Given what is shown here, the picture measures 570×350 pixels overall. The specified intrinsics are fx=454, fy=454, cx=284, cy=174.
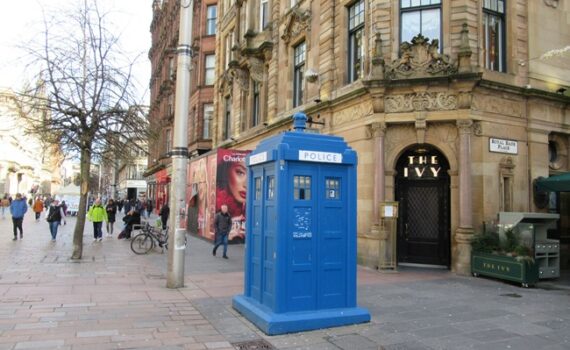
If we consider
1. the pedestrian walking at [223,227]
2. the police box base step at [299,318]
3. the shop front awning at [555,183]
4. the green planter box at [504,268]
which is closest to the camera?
the police box base step at [299,318]

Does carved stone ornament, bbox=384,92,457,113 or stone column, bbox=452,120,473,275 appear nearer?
stone column, bbox=452,120,473,275

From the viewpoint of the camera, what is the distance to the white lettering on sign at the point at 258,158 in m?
6.71

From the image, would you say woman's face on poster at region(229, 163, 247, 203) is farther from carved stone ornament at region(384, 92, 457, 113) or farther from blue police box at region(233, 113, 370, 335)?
blue police box at region(233, 113, 370, 335)

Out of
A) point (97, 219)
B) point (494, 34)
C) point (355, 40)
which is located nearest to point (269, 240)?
point (355, 40)

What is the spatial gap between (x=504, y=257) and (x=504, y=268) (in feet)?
0.89

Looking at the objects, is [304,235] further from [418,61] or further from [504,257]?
[418,61]

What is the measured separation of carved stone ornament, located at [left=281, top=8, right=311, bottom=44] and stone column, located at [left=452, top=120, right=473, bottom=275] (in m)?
7.91

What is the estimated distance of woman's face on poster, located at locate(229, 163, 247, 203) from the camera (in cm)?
1925

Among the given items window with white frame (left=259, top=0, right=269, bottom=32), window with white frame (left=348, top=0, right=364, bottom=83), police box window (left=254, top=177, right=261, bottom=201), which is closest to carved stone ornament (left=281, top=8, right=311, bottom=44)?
window with white frame (left=348, top=0, right=364, bottom=83)

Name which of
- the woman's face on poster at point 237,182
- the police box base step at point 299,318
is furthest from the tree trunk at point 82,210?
the police box base step at point 299,318

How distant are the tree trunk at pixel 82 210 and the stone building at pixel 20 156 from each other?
4.27ft

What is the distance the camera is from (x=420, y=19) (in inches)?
519

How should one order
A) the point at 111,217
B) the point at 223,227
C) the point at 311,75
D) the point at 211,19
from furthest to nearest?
the point at 211,19 < the point at 111,217 < the point at 311,75 < the point at 223,227

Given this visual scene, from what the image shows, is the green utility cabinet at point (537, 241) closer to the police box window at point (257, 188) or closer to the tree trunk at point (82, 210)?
the police box window at point (257, 188)
